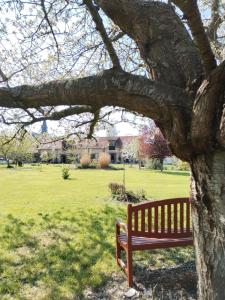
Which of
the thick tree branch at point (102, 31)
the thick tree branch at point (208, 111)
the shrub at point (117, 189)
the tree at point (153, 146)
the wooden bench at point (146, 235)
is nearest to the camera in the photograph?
the thick tree branch at point (208, 111)

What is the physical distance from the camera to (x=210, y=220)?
366 centimetres

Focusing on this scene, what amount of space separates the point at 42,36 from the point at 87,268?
425cm

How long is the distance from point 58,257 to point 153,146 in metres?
41.1

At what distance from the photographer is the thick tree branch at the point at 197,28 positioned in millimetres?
2712

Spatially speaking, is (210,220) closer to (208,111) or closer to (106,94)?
(208,111)

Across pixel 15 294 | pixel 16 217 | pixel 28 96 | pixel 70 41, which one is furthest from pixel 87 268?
pixel 16 217

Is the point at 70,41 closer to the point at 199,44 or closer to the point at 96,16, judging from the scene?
the point at 96,16

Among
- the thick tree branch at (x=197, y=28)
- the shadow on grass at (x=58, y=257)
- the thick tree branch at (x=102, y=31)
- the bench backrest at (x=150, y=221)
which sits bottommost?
the shadow on grass at (x=58, y=257)

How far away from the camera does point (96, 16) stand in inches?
199

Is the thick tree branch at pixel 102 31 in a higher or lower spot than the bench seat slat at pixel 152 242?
higher

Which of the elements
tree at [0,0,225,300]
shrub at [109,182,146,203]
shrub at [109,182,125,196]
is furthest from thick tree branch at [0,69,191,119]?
shrub at [109,182,125,196]

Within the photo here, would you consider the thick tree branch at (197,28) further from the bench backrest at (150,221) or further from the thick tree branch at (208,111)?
the bench backrest at (150,221)

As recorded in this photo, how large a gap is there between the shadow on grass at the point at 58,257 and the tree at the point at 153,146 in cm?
3648

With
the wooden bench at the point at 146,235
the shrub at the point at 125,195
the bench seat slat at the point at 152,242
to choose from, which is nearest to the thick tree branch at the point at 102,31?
the wooden bench at the point at 146,235
